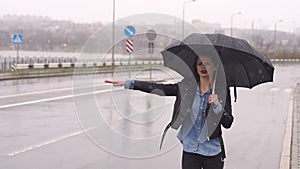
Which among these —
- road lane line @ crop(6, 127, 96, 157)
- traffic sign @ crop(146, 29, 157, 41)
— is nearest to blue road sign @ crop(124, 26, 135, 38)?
traffic sign @ crop(146, 29, 157, 41)

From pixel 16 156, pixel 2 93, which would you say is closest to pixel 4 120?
pixel 16 156

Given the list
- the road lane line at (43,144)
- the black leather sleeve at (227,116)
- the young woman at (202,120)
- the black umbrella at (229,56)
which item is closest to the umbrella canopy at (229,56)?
the black umbrella at (229,56)

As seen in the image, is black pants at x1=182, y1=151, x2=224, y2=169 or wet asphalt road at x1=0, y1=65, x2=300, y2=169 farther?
wet asphalt road at x1=0, y1=65, x2=300, y2=169

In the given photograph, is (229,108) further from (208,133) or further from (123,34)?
(123,34)

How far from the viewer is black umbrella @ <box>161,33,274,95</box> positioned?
384 centimetres

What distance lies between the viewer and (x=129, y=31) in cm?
403

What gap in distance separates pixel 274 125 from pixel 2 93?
40.0ft

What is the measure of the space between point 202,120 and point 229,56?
2.27ft

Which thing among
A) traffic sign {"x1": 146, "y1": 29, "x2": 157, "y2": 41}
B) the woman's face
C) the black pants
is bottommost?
the black pants

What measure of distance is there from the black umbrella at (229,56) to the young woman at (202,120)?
14 centimetres

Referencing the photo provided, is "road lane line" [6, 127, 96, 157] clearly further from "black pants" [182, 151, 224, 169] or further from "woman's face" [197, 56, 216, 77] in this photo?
"woman's face" [197, 56, 216, 77]

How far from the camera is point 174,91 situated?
395 cm

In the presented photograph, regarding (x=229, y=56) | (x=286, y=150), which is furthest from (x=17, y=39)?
(x=229, y=56)

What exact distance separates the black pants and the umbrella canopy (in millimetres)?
681
